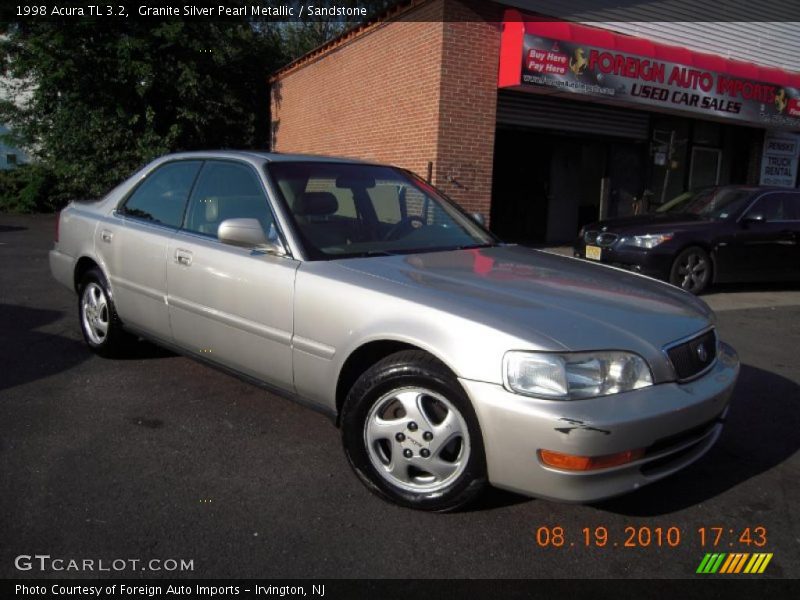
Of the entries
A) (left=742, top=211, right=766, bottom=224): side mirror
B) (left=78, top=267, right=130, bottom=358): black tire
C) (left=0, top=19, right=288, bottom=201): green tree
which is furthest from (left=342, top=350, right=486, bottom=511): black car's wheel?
(left=0, top=19, right=288, bottom=201): green tree

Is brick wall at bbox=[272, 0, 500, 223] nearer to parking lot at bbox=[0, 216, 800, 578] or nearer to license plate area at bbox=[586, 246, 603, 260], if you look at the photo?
license plate area at bbox=[586, 246, 603, 260]

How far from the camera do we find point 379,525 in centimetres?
267

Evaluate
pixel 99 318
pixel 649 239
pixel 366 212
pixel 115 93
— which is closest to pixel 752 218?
pixel 649 239

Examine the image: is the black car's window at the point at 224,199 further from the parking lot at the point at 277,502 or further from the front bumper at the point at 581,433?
the front bumper at the point at 581,433

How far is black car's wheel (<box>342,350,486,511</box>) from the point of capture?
2580 mm

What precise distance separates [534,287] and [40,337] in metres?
4.25

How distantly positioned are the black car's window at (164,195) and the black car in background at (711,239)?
5.86 metres

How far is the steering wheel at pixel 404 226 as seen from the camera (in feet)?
12.1

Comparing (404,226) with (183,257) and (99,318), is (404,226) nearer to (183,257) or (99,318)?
(183,257)

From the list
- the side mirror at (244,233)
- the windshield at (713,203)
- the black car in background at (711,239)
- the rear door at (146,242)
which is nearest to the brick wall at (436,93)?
the black car in background at (711,239)

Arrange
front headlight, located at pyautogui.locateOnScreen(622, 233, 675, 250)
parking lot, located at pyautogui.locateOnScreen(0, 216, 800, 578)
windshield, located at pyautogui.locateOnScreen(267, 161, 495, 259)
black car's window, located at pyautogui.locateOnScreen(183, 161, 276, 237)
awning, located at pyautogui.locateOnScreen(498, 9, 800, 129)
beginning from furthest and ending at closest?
awning, located at pyautogui.locateOnScreen(498, 9, 800, 129) → front headlight, located at pyautogui.locateOnScreen(622, 233, 675, 250) → black car's window, located at pyautogui.locateOnScreen(183, 161, 276, 237) → windshield, located at pyautogui.locateOnScreen(267, 161, 495, 259) → parking lot, located at pyautogui.locateOnScreen(0, 216, 800, 578)

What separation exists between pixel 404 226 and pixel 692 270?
6.00m

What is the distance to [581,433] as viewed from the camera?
232cm

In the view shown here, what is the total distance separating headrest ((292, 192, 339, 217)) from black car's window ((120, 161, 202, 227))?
977mm
